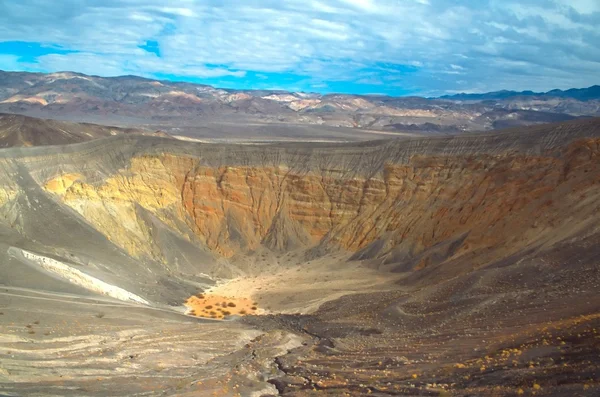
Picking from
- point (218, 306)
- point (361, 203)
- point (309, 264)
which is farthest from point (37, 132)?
point (218, 306)

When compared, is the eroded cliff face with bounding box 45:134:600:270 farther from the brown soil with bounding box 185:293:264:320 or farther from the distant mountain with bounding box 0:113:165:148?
the distant mountain with bounding box 0:113:165:148

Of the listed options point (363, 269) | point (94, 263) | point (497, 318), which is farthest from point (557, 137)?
point (94, 263)

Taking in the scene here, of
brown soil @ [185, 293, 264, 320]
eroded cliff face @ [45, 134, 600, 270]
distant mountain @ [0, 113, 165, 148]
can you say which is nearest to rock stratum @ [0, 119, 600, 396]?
eroded cliff face @ [45, 134, 600, 270]

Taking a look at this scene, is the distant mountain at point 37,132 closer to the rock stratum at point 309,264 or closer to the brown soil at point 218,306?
the rock stratum at point 309,264

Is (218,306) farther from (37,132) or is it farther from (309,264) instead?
(37,132)

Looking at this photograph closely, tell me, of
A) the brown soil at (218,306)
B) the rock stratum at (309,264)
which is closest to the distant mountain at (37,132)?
the rock stratum at (309,264)

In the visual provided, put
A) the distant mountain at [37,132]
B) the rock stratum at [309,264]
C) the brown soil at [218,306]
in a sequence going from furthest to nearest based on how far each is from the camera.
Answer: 1. the distant mountain at [37,132]
2. the brown soil at [218,306]
3. the rock stratum at [309,264]
